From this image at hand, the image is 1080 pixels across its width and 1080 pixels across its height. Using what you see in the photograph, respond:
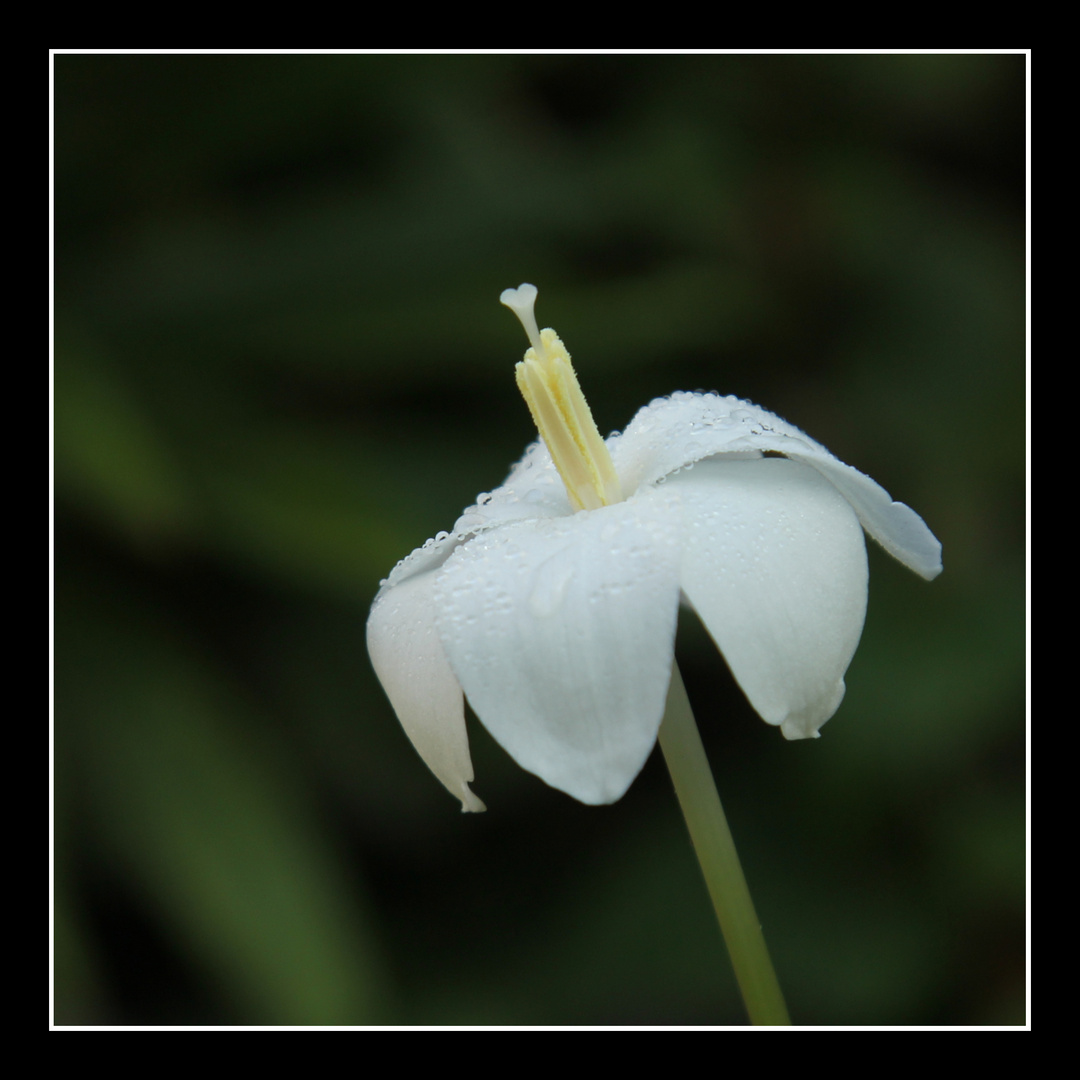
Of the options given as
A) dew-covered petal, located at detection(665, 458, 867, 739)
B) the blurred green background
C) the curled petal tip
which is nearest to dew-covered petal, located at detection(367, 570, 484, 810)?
the curled petal tip

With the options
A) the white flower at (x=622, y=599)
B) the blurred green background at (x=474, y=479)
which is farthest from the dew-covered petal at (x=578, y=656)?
the blurred green background at (x=474, y=479)

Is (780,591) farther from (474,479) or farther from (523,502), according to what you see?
(474,479)

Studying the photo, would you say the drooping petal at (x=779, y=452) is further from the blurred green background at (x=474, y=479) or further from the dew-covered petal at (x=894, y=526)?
the blurred green background at (x=474, y=479)

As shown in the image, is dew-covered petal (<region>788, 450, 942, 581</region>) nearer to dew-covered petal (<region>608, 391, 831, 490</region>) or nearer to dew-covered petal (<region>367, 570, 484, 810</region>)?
dew-covered petal (<region>608, 391, 831, 490</region>)

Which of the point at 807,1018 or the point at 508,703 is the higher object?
the point at 508,703

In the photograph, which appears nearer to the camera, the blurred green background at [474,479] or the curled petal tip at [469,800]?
the curled petal tip at [469,800]

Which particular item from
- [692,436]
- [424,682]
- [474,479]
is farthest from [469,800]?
[474,479]

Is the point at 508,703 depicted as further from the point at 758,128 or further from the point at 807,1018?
the point at 758,128

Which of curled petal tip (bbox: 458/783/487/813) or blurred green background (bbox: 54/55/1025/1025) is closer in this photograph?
curled petal tip (bbox: 458/783/487/813)

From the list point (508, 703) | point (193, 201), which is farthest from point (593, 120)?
point (508, 703)
